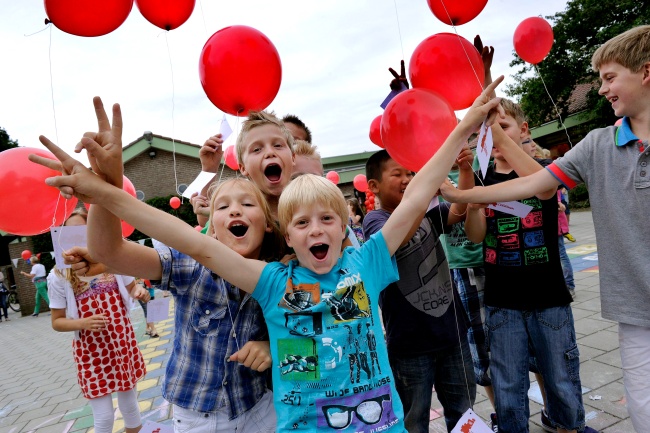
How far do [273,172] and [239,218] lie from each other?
0.47m

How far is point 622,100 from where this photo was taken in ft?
5.22

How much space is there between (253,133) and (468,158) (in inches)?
42.2

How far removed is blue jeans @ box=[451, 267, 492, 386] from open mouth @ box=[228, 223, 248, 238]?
1.85m

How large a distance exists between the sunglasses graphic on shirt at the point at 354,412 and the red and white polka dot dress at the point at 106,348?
2.24m

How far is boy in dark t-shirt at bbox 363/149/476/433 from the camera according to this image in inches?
77.3

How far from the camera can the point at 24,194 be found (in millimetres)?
1907

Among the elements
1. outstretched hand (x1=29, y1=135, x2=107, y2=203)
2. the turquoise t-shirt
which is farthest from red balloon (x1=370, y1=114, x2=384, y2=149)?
outstretched hand (x1=29, y1=135, x2=107, y2=203)

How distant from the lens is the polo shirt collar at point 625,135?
5.14 feet

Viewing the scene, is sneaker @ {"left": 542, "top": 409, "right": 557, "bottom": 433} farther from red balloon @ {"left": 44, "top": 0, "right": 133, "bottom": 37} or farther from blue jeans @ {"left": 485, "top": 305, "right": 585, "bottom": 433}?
red balloon @ {"left": 44, "top": 0, "right": 133, "bottom": 37}

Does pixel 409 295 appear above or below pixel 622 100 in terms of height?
below

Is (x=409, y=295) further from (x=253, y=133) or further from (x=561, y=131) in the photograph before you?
(x=561, y=131)

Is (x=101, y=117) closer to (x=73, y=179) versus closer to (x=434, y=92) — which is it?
(x=73, y=179)

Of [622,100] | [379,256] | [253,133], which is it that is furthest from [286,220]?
[622,100]

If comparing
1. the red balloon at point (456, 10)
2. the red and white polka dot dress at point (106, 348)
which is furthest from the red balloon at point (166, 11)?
the red and white polka dot dress at point (106, 348)
